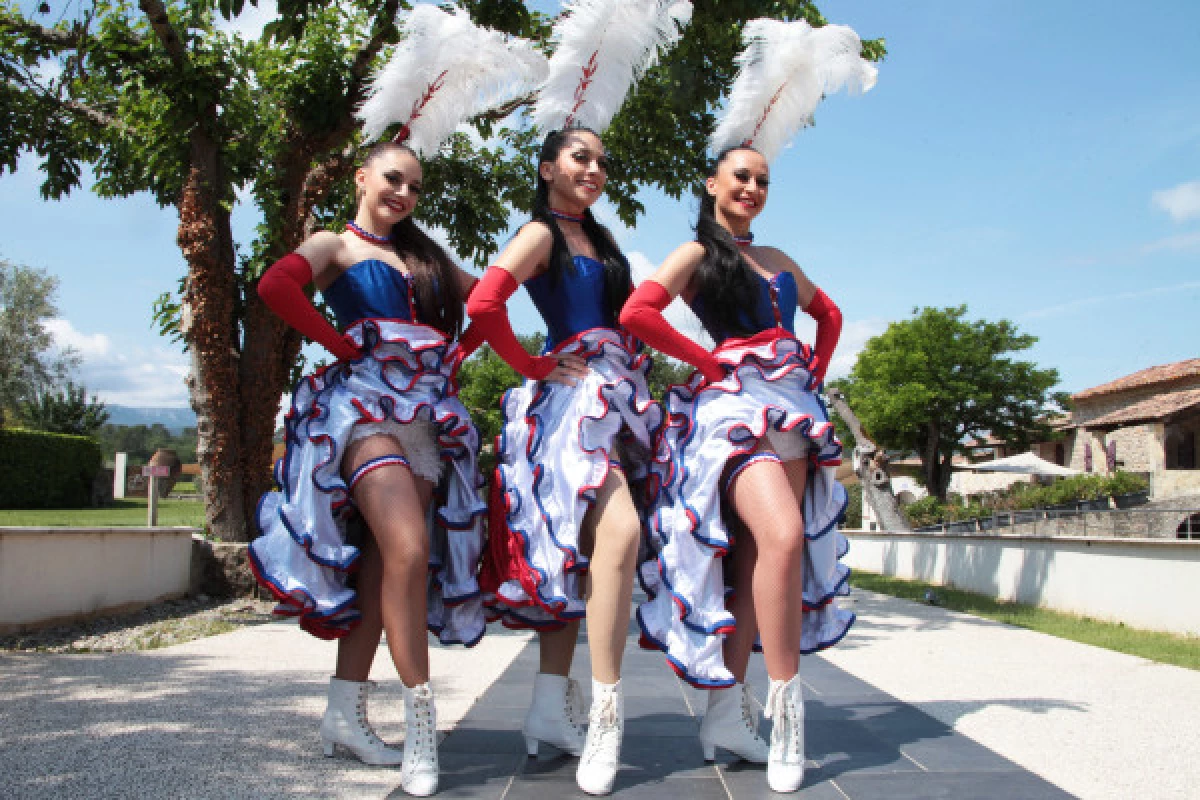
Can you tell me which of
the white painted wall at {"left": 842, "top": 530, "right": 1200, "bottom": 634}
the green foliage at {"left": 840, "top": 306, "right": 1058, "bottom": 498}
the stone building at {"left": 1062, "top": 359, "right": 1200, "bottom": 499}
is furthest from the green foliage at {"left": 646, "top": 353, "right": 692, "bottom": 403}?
the white painted wall at {"left": 842, "top": 530, "right": 1200, "bottom": 634}

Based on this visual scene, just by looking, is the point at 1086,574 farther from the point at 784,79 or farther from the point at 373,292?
the point at 373,292

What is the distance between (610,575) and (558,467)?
0.38 m

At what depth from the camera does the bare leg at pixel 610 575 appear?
2.77 metres

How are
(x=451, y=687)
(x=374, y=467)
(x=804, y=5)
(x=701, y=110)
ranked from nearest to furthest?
(x=374, y=467) → (x=451, y=687) → (x=804, y=5) → (x=701, y=110)

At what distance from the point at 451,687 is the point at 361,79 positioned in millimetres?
5530

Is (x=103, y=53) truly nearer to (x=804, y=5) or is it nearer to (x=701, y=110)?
(x=701, y=110)

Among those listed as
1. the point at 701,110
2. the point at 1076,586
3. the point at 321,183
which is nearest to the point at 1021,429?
the point at 1076,586

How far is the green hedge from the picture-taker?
22734mm

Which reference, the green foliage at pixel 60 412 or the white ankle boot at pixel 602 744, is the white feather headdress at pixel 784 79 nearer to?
the white ankle boot at pixel 602 744

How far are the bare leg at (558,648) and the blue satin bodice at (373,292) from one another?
3.86 feet

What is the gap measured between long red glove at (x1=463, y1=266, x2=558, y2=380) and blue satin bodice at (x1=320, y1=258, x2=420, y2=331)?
0.86 feet

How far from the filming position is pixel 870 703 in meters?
4.20

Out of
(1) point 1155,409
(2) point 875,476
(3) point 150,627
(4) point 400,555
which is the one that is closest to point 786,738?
(4) point 400,555

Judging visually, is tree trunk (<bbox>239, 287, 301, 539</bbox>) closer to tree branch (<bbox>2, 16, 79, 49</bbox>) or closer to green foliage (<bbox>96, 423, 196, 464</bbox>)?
tree branch (<bbox>2, 16, 79, 49</bbox>)
